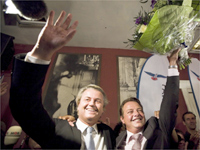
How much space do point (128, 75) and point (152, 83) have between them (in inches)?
8.4

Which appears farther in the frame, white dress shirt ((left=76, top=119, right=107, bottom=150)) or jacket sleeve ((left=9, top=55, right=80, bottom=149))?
white dress shirt ((left=76, top=119, right=107, bottom=150))

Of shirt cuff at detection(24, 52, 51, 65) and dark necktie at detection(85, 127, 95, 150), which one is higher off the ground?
shirt cuff at detection(24, 52, 51, 65)

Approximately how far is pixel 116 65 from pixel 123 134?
634 mm

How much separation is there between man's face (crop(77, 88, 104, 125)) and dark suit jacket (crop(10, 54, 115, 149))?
0.07m

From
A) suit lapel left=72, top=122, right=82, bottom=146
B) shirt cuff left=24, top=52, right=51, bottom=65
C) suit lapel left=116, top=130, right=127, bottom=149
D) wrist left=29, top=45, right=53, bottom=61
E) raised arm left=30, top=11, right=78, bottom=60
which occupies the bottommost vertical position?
suit lapel left=116, top=130, right=127, bottom=149

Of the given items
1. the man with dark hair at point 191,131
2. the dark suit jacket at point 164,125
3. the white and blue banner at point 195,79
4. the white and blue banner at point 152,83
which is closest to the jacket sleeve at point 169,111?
the dark suit jacket at point 164,125

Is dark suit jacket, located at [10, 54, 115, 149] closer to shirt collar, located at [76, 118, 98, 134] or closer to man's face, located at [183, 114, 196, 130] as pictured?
shirt collar, located at [76, 118, 98, 134]

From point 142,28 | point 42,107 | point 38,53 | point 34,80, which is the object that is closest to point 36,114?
point 42,107

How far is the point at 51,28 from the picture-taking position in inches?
28.0

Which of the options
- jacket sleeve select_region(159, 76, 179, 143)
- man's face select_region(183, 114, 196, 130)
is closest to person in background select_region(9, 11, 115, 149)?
jacket sleeve select_region(159, 76, 179, 143)

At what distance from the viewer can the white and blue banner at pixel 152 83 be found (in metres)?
1.13

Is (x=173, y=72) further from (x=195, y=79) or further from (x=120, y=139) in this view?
(x=120, y=139)

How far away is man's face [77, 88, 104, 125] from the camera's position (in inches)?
36.0

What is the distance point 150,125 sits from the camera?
3.19 ft
